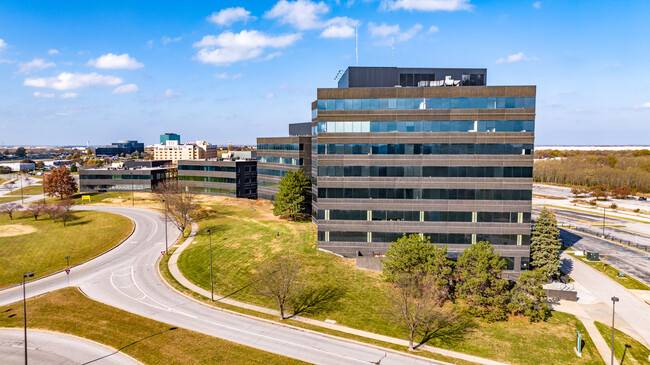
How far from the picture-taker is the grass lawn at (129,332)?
32.2 m

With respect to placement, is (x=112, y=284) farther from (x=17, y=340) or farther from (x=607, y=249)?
(x=607, y=249)

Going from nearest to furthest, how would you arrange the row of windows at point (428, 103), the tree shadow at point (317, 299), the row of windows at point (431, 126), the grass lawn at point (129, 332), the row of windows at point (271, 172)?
1. the grass lawn at point (129, 332)
2. the tree shadow at point (317, 299)
3. the row of windows at point (428, 103)
4. the row of windows at point (431, 126)
5. the row of windows at point (271, 172)

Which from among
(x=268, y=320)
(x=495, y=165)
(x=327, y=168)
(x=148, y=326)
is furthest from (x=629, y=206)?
(x=148, y=326)

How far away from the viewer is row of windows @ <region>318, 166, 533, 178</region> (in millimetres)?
53906

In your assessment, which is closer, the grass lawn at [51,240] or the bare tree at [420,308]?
the bare tree at [420,308]

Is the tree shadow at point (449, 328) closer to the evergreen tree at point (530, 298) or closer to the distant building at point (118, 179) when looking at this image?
the evergreen tree at point (530, 298)

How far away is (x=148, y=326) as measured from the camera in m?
37.5

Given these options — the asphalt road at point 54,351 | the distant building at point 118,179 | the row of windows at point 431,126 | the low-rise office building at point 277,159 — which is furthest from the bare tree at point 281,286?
the distant building at point 118,179

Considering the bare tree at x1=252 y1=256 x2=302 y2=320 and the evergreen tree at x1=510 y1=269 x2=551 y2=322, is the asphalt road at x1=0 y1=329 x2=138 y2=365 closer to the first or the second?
the bare tree at x1=252 y1=256 x2=302 y2=320

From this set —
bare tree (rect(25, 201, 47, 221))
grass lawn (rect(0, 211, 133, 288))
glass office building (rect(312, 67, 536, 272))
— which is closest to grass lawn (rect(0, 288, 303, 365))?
grass lawn (rect(0, 211, 133, 288))

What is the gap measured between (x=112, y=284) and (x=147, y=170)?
8023 cm

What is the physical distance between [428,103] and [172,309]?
45871mm

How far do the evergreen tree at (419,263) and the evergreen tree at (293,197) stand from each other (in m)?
33.3

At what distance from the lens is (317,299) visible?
44625 millimetres
